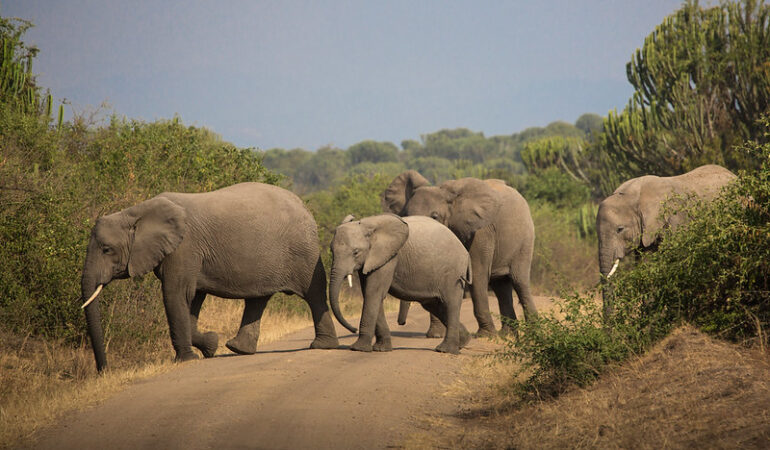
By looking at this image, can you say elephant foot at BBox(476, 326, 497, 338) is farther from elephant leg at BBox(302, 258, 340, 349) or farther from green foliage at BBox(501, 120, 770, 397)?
green foliage at BBox(501, 120, 770, 397)

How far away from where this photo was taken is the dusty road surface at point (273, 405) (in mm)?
7148

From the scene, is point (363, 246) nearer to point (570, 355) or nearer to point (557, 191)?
point (570, 355)

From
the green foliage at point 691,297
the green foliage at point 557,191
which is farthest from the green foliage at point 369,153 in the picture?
the green foliage at point 691,297

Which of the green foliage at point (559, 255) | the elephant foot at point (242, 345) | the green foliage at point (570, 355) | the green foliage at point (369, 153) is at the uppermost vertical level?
the green foliage at point (369, 153)

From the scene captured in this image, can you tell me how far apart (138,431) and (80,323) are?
536 centimetres

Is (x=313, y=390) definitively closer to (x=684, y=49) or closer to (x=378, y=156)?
(x=684, y=49)

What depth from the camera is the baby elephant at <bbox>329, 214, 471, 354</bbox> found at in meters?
11.3

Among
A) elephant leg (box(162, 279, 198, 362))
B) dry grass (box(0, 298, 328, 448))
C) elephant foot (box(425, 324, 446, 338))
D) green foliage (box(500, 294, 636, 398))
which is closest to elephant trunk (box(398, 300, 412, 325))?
elephant foot (box(425, 324, 446, 338))

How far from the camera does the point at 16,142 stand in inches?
621

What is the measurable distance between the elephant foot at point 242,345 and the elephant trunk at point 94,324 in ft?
5.74

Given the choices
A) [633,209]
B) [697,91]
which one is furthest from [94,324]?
[697,91]

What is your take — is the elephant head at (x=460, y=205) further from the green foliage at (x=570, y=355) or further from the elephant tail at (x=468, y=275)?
the green foliage at (x=570, y=355)

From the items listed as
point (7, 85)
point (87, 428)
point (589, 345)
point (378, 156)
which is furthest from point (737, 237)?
point (378, 156)

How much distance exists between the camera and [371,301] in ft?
37.8
